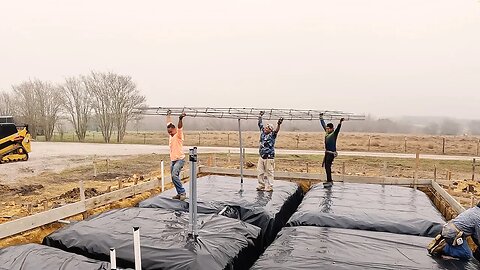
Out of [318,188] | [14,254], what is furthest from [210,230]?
[318,188]

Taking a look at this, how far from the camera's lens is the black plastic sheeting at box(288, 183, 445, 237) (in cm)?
475

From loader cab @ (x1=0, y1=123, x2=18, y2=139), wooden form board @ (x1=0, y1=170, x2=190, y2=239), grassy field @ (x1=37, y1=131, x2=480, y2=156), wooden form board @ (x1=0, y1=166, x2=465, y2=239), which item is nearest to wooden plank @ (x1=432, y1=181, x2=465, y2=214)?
wooden form board @ (x1=0, y1=166, x2=465, y2=239)

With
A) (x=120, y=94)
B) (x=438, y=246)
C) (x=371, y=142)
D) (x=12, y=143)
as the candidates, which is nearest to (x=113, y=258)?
(x=438, y=246)

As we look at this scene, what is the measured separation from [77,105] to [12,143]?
21.4 m

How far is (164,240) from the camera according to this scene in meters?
3.68

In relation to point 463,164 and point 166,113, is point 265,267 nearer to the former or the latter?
point 166,113

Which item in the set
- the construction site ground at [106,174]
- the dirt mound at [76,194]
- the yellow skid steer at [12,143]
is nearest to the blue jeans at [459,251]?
the construction site ground at [106,174]

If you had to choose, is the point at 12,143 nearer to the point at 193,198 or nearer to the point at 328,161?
the point at 328,161

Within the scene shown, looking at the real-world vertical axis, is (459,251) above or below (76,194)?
above

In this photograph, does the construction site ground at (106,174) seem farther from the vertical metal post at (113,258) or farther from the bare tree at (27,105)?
the bare tree at (27,105)

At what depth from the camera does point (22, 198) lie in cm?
921

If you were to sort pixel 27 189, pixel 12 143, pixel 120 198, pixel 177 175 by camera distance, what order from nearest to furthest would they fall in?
pixel 177 175
pixel 120 198
pixel 27 189
pixel 12 143

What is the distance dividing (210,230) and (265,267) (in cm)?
93

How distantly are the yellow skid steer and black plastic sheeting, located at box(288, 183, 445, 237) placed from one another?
12.8 metres
